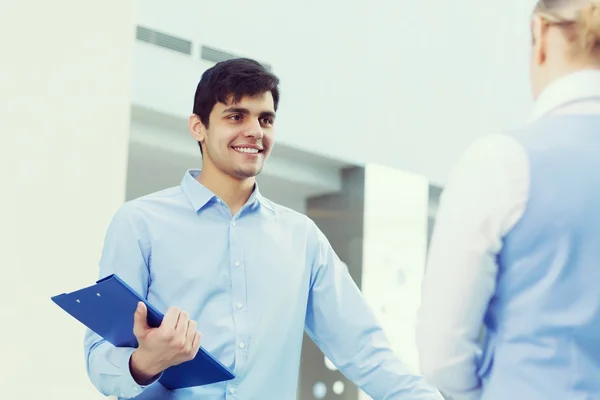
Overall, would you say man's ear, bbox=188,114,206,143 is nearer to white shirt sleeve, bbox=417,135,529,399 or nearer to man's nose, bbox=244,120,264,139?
man's nose, bbox=244,120,264,139

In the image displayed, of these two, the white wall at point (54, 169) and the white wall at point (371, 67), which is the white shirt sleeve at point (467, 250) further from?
the white wall at point (371, 67)

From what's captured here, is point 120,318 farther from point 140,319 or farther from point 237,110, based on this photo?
point 237,110

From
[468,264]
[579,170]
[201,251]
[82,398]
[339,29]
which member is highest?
[339,29]

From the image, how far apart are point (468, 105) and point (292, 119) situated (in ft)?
4.32

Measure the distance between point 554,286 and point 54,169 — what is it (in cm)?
207

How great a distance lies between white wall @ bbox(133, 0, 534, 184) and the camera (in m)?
4.13

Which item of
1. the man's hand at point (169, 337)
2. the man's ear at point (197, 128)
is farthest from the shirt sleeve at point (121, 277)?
the man's ear at point (197, 128)

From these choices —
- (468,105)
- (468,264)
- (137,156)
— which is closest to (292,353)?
(468,264)

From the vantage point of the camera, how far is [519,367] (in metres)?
0.90

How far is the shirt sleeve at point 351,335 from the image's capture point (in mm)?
1588

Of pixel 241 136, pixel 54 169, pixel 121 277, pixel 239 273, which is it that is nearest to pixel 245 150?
pixel 241 136

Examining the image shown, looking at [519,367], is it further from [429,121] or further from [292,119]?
[429,121]

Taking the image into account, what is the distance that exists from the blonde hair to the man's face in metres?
0.82

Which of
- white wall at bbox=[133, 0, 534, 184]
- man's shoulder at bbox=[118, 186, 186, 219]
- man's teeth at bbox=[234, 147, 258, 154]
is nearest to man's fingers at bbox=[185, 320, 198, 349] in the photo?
man's shoulder at bbox=[118, 186, 186, 219]
